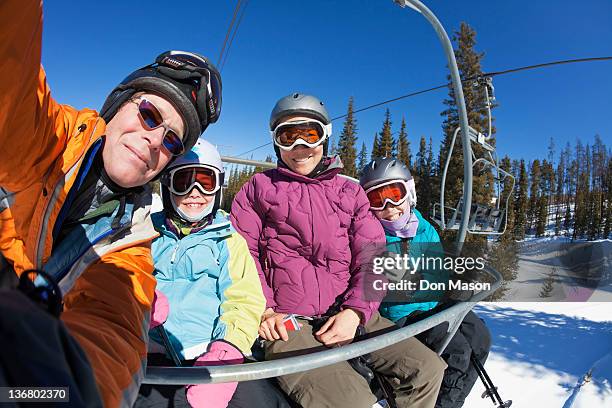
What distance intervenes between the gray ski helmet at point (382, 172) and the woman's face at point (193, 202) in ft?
5.12

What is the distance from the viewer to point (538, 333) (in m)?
6.09

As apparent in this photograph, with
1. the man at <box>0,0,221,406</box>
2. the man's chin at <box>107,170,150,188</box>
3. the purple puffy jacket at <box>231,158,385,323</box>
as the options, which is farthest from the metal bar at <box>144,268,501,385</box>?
the man's chin at <box>107,170,150,188</box>

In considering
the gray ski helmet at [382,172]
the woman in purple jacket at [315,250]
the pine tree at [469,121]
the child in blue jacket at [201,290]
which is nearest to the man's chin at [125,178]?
the child in blue jacket at [201,290]

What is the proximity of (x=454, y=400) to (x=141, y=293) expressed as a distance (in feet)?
9.23

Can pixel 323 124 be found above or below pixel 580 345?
above

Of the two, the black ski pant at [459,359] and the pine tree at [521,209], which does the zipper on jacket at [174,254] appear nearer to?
the black ski pant at [459,359]

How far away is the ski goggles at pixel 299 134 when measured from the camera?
232 cm

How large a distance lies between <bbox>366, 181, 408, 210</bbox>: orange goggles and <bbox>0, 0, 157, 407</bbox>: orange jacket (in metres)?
2.07

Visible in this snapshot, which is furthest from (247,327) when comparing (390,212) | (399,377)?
(390,212)

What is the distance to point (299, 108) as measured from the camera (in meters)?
2.31

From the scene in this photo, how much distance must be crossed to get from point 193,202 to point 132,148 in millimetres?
807

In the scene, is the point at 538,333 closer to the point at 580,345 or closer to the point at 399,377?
the point at 580,345

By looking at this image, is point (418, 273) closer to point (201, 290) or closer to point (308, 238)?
point (308, 238)

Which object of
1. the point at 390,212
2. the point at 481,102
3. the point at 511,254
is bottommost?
the point at 511,254
